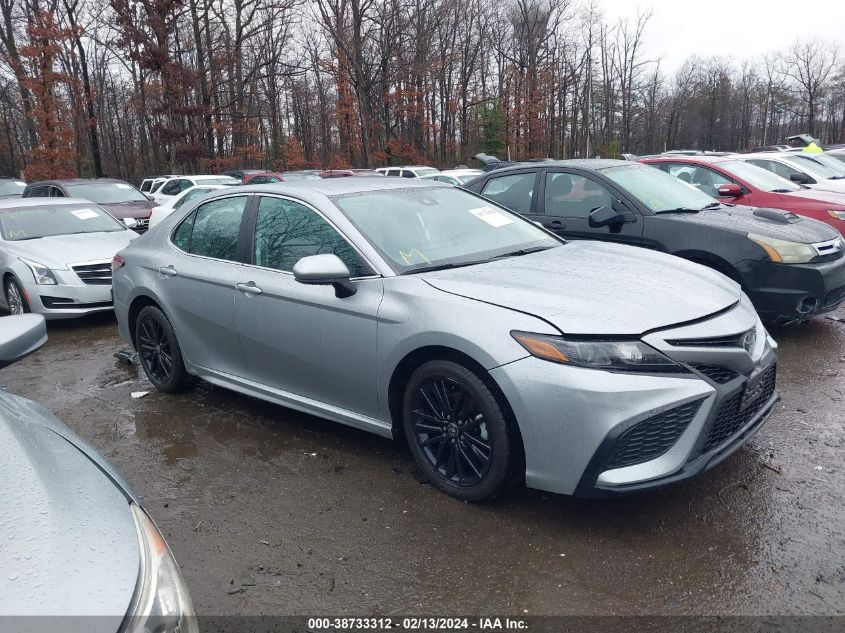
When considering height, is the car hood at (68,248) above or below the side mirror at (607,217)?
below

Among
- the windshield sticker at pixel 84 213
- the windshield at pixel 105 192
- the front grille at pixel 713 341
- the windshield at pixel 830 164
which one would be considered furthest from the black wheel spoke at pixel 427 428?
the windshield at pixel 830 164

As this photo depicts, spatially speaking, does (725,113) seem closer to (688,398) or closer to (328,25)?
(328,25)

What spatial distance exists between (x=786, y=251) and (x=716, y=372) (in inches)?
128

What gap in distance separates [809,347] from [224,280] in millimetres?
4836

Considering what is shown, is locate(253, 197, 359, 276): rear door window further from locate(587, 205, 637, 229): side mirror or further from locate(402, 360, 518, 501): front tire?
locate(587, 205, 637, 229): side mirror

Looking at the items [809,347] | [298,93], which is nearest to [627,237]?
[809,347]

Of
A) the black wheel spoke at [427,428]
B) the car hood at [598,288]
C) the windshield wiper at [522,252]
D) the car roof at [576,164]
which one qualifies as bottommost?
the black wheel spoke at [427,428]

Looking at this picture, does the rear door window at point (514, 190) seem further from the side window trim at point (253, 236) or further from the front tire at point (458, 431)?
the front tire at point (458, 431)

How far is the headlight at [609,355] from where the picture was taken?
2842mm

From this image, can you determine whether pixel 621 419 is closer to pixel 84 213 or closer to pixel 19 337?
pixel 19 337

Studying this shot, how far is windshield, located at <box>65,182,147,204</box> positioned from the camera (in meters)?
13.5

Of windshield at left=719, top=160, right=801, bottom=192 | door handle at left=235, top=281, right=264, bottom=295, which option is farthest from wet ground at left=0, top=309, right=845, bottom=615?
windshield at left=719, top=160, right=801, bottom=192

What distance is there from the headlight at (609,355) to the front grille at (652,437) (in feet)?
0.60

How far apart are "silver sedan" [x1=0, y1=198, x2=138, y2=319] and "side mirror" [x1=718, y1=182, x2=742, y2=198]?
23.8ft
